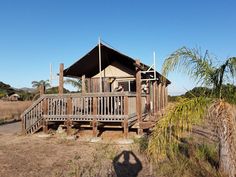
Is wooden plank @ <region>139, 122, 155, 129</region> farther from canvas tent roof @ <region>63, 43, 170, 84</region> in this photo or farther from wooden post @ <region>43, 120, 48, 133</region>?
wooden post @ <region>43, 120, 48, 133</region>

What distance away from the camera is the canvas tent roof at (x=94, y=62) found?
14.3 metres

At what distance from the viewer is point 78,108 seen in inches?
478

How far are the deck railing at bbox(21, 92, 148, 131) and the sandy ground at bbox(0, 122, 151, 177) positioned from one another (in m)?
1.10

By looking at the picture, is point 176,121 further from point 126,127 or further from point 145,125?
point 145,125

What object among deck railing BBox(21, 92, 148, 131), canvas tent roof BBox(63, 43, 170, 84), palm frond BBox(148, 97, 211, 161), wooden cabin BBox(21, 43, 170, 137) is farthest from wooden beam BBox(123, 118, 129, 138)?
palm frond BBox(148, 97, 211, 161)

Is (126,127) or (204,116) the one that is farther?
(126,127)

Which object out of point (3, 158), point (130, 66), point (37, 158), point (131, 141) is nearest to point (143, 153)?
point (131, 141)

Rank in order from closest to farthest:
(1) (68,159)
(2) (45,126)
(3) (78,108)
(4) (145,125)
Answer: (1) (68,159), (4) (145,125), (3) (78,108), (2) (45,126)

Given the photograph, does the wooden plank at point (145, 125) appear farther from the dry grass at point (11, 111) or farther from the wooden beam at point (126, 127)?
the dry grass at point (11, 111)

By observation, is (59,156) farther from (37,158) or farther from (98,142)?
(98,142)

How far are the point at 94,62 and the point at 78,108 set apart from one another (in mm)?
4488

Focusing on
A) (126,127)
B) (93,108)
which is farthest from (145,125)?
(93,108)

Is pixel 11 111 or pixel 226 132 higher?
pixel 226 132

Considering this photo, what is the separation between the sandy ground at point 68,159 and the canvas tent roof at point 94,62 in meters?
4.85
